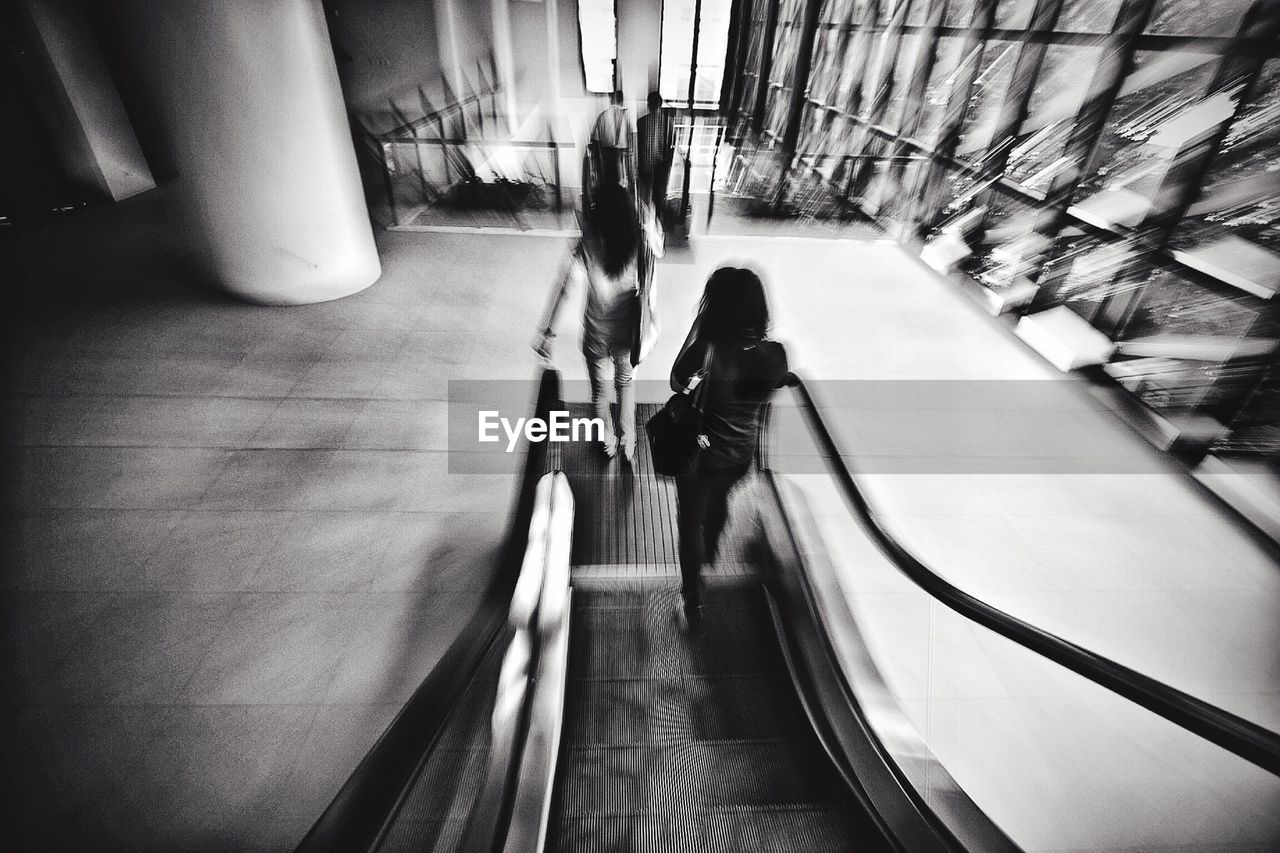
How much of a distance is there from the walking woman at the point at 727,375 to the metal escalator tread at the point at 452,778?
122 centimetres

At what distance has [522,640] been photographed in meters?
2.32

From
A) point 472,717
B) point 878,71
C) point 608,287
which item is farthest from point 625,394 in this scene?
point 878,71

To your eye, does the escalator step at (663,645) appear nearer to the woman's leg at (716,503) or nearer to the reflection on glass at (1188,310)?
the woman's leg at (716,503)

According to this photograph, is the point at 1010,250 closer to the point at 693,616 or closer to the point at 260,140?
the point at 693,616

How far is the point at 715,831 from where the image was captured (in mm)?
2061

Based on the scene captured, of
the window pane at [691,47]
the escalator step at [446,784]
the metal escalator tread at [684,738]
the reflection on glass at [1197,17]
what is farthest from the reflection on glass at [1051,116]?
the window pane at [691,47]

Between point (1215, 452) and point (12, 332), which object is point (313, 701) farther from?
point (1215, 452)

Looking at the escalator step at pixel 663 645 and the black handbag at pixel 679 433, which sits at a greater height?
the black handbag at pixel 679 433

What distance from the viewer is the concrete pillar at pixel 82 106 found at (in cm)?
744

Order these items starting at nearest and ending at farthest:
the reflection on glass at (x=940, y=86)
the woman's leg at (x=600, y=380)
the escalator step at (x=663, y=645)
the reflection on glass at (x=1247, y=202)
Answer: the escalator step at (x=663, y=645) → the woman's leg at (x=600, y=380) → the reflection on glass at (x=1247, y=202) → the reflection on glass at (x=940, y=86)

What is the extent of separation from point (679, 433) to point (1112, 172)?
5.92 m

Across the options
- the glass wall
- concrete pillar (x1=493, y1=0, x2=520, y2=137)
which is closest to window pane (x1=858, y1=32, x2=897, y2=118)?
the glass wall

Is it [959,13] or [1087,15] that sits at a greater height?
[959,13]

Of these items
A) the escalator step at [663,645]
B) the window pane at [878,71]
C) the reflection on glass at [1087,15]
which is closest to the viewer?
the escalator step at [663,645]
